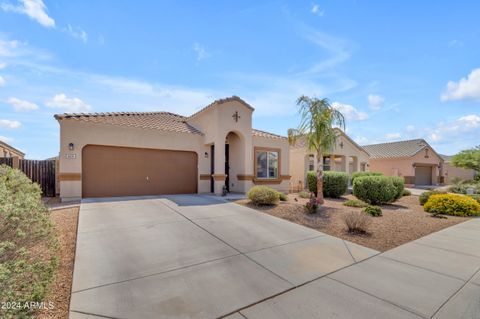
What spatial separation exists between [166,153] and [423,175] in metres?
34.0

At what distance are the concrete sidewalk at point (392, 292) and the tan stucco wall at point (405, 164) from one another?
1089 inches

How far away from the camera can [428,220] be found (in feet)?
28.4

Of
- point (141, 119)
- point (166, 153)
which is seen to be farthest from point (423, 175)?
point (141, 119)

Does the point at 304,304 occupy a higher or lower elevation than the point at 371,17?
lower

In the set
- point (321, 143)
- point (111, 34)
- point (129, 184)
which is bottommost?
point (129, 184)

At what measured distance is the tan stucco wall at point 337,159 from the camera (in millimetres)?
19406

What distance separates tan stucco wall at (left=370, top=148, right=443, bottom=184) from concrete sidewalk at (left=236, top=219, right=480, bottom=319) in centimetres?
2766

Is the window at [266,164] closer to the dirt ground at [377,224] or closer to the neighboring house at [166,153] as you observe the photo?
the neighboring house at [166,153]

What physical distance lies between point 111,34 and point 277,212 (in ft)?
28.6

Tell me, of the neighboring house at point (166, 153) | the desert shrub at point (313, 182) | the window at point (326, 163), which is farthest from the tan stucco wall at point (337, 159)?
the neighboring house at point (166, 153)

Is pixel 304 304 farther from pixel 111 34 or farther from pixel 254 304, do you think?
pixel 111 34

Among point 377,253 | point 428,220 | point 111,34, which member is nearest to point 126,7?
point 111,34

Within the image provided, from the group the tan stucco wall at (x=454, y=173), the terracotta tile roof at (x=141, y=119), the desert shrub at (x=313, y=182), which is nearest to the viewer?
the terracotta tile roof at (x=141, y=119)

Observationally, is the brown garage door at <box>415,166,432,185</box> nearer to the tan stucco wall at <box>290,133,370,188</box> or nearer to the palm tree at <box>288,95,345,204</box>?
the tan stucco wall at <box>290,133,370,188</box>
